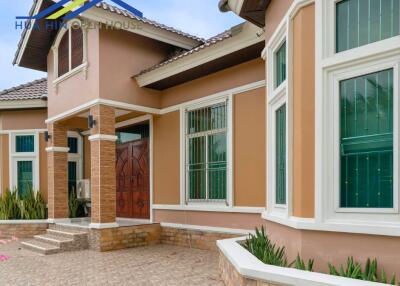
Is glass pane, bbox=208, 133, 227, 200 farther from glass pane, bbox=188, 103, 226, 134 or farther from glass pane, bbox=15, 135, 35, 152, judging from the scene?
glass pane, bbox=15, 135, 35, 152

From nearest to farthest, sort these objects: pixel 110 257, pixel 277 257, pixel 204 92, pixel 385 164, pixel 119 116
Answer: pixel 385 164 → pixel 277 257 → pixel 110 257 → pixel 204 92 → pixel 119 116

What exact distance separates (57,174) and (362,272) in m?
8.75

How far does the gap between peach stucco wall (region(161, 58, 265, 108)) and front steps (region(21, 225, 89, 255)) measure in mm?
3771

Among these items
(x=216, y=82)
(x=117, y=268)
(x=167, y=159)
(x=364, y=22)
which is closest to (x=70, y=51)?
(x=167, y=159)

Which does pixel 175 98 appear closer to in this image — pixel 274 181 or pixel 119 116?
pixel 119 116

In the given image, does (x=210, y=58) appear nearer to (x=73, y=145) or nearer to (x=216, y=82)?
(x=216, y=82)

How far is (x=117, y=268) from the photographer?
630cm

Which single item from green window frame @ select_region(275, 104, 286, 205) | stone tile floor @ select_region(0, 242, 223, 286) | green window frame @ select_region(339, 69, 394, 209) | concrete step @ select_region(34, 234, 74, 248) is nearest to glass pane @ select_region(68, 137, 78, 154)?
concrete step @ select_region(34, 234, 74, 248)

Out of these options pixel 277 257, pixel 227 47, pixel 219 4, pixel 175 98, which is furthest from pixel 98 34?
pixel 277 257

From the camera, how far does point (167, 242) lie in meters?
8.66

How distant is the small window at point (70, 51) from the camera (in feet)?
29.7

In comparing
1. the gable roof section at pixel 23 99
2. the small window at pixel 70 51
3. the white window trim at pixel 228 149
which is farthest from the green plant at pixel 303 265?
the gable roof section at pixel 23 99

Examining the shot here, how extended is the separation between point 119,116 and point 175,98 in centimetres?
239

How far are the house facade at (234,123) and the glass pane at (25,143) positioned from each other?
0.04 metres
